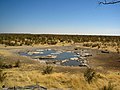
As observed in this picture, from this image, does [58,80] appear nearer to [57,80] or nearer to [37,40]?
[57,80]

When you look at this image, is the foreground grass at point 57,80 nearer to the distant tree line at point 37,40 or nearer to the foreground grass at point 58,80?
the foreground grass at point 58,80

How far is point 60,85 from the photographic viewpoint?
406 inches

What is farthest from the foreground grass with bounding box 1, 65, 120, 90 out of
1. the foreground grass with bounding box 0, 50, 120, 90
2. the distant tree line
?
the distant tree line

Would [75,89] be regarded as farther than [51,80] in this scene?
No

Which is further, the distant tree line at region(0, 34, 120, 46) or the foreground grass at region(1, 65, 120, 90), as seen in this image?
the distant tree line at region(0, 34, 120, 46)

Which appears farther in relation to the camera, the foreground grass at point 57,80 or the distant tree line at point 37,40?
the distant tree line at point 37,40

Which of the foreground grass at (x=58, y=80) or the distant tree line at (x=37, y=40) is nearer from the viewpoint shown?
the foreground grass at (x=58, y=80)

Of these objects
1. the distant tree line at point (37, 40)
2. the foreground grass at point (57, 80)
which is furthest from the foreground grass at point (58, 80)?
the distant tree line at point (37, 40)

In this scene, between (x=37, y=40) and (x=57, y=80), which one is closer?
→ (x=57, y=80)

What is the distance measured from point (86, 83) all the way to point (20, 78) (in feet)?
9.83

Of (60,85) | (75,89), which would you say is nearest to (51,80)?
(60,85)

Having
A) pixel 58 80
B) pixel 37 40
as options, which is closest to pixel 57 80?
pixel 58 80

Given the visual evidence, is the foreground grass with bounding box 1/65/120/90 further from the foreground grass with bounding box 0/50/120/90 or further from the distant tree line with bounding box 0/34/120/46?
the distant tree line with bounding box 0/34/120/46

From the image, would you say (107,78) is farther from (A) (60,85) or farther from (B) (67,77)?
(A) (60,85)
